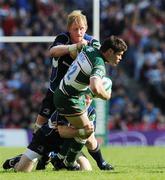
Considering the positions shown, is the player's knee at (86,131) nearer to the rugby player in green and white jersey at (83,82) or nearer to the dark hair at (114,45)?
the rugby player in green and white jersey at (83,82)

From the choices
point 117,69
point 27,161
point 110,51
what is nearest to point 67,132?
point 27,161

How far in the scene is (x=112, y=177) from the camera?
7688mm

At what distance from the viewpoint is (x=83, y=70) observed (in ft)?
26.5

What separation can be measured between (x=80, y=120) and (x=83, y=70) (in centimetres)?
58

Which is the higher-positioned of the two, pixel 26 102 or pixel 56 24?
pixel 56 24

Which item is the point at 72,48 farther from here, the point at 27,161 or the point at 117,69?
the point at 117,69

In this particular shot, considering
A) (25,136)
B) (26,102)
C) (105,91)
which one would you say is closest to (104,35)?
(26,102)

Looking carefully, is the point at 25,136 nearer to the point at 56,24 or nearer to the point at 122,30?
the point at 56,24

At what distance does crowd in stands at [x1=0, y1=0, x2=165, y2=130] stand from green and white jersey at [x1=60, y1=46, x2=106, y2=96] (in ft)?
34.7

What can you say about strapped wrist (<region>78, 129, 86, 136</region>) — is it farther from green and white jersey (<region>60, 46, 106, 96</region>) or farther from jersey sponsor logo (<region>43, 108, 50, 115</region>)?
jersey sponsor logo (<region>43, 108, 50, 115</region>)

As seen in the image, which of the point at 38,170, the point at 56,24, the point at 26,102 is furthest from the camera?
the point at 26,102

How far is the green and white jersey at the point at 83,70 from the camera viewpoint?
26.1ft

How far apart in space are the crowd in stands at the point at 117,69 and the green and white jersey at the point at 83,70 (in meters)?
10.6

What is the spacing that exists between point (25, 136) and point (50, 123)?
9481 mm
